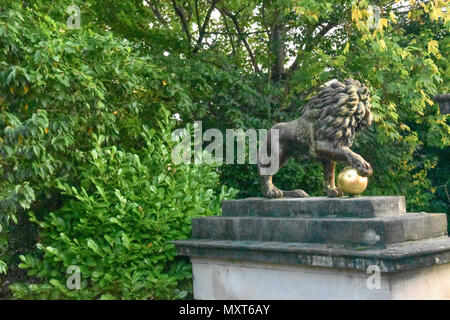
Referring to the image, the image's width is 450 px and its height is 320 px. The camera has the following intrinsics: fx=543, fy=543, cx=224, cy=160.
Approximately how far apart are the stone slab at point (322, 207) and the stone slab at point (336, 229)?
0.33 ft

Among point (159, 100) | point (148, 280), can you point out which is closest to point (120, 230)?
point (148, 280)

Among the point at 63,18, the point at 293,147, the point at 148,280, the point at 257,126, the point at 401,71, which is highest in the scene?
the point at 63,18

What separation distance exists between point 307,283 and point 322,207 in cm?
67

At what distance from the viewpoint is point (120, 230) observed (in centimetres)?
593

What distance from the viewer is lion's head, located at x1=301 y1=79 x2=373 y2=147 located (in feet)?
15.8

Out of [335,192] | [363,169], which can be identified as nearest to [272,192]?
[335,192]

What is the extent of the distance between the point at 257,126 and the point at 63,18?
3.45 metres

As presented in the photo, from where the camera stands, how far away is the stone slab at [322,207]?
437cm

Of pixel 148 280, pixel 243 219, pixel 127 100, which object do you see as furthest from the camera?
pixel 127 100

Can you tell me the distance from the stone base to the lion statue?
873 millimetres
